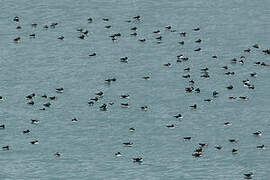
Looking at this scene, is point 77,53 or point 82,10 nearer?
point 77,53

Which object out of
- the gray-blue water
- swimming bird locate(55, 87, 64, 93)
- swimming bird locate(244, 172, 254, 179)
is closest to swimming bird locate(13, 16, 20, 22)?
the gray-blue water

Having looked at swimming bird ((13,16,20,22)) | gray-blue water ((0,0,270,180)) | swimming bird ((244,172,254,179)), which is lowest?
swimming bird ((244,172,254,179))

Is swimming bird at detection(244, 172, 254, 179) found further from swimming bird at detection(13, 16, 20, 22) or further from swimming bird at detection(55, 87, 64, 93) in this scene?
swimming bird at detection(13, 16, 20, 22)

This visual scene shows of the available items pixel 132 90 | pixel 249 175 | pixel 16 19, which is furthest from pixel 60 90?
pixel 249 175

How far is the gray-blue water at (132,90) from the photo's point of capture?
127 meters

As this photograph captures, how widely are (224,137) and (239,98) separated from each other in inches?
455

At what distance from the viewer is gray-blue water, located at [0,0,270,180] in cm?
12731

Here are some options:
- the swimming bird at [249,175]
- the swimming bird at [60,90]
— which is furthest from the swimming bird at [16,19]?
the swimming bird at [249,175]

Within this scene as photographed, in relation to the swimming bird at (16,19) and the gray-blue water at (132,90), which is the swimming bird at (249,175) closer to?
the gray-blue water at (132,90)

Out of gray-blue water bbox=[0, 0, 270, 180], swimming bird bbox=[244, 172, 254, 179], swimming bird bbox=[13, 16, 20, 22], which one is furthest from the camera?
swimming bird bbox=[13, 16, 20, 22]

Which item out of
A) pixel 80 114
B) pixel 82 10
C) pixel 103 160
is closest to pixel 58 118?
pixel 80 114

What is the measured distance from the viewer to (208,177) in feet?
405

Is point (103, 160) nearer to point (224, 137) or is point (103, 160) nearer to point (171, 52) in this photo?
point (224, 137)

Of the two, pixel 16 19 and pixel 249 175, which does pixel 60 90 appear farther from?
pixel 249 175
